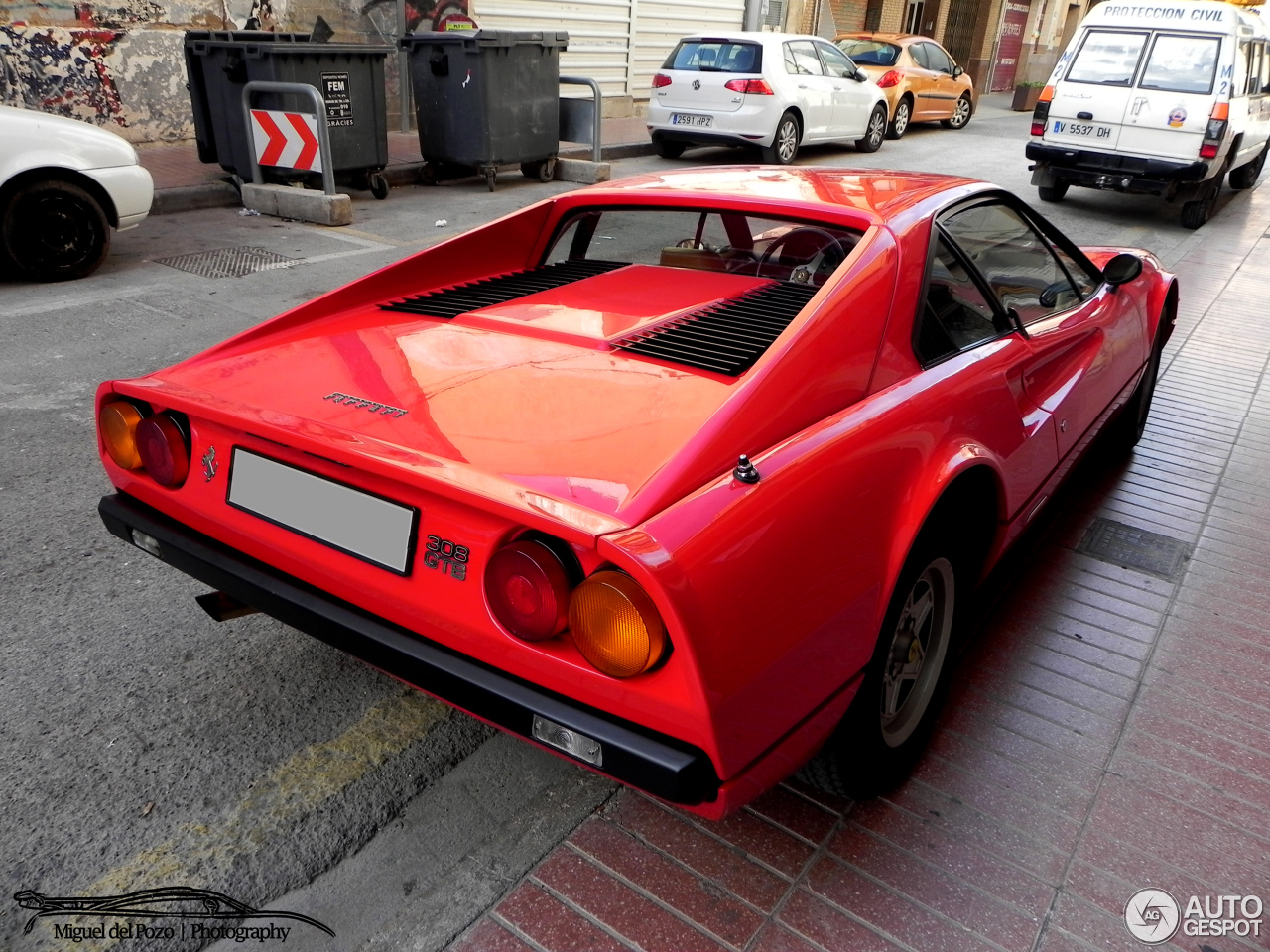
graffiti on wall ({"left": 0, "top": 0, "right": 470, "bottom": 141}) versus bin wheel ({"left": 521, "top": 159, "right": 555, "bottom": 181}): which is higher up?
graffiti on wall ({"left": 0, "top": 0, "right": 470, "bottom": 141})

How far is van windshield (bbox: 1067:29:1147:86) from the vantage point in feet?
33.9

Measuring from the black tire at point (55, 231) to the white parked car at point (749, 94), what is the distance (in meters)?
7.92

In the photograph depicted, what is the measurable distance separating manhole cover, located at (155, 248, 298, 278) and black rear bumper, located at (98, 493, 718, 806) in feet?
16.3

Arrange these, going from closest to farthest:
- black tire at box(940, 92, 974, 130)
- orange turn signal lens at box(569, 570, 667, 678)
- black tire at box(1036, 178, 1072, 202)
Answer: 1. orange turn signal lens at box(569, 570, 667, 678)
2. black tire at box(1036, 178, 1072, 202)
3. black tire at box(940, 92, 974, 130)

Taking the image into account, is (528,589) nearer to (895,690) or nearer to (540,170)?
(895,690)

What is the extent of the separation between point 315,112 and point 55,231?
280 cm

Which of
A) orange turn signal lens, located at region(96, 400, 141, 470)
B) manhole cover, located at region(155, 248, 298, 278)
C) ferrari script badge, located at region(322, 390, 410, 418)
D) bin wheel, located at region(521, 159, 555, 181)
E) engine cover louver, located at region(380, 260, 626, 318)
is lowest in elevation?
manhole cover, located at region(155, 248, 298, 278)

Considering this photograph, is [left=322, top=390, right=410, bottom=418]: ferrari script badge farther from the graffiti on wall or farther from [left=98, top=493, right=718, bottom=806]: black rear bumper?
the graffiti on wall

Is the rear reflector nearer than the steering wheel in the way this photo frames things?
Yes

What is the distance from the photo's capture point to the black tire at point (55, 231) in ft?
20.1

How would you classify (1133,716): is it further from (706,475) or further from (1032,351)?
(706,475)

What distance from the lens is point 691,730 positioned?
62.9 inches

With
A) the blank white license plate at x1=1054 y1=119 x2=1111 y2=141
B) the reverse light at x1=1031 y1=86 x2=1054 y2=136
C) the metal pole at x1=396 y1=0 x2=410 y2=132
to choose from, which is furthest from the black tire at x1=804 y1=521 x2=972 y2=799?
the metal pole at x1=396 y1=0 x2=410 y2=132

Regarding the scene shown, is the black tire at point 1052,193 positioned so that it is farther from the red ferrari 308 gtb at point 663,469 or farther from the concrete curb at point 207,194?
the red ferrari 308 gtb at point 663,469
